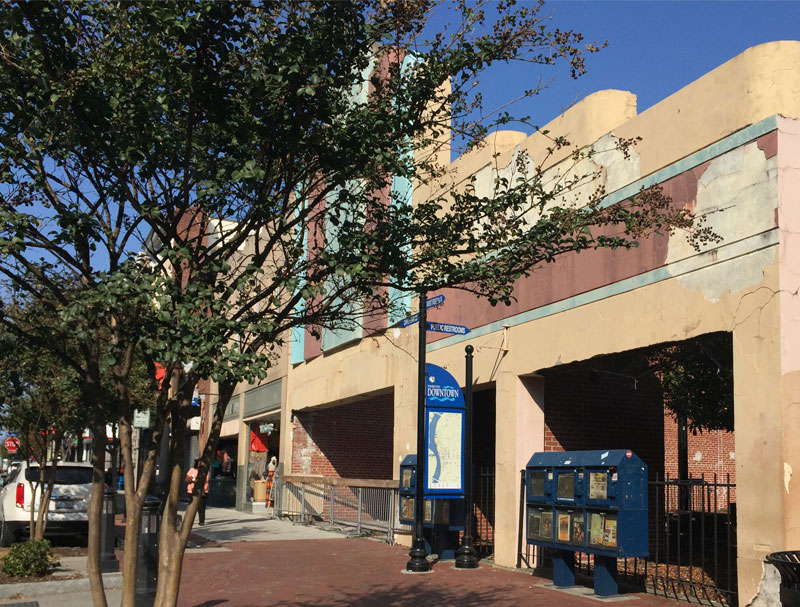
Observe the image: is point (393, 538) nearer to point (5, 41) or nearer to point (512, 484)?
point (512, 484)

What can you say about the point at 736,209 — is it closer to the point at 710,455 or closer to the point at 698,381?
the point at 698,381

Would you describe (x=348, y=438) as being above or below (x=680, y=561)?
above

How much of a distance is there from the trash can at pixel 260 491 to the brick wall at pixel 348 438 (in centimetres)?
327

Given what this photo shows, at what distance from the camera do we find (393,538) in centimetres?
1661

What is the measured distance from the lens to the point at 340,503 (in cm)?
2033

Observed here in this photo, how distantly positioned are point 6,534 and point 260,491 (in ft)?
36.2

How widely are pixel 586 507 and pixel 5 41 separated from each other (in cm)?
805

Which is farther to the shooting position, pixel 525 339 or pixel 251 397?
pixel 251 397

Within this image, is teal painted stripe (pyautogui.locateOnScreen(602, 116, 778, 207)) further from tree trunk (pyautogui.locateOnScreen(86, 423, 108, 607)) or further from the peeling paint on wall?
tree trunk (pyautogui.locateOnScreen(86, 423, 108, 607))

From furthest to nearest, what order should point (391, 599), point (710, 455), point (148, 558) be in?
point (710, 455), point (391, 599), point (148, 558)

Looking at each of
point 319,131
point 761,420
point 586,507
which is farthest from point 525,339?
point 319,131

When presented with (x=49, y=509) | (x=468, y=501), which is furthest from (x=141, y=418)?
(x=468, y=501)

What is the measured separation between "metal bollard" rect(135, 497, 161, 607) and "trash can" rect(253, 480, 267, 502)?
17430 millimetres

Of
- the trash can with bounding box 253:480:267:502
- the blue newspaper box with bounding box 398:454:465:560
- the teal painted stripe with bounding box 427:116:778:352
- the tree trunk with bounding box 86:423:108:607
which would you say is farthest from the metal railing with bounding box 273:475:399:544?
the tree trunk with bounding box 86:423:108:607
